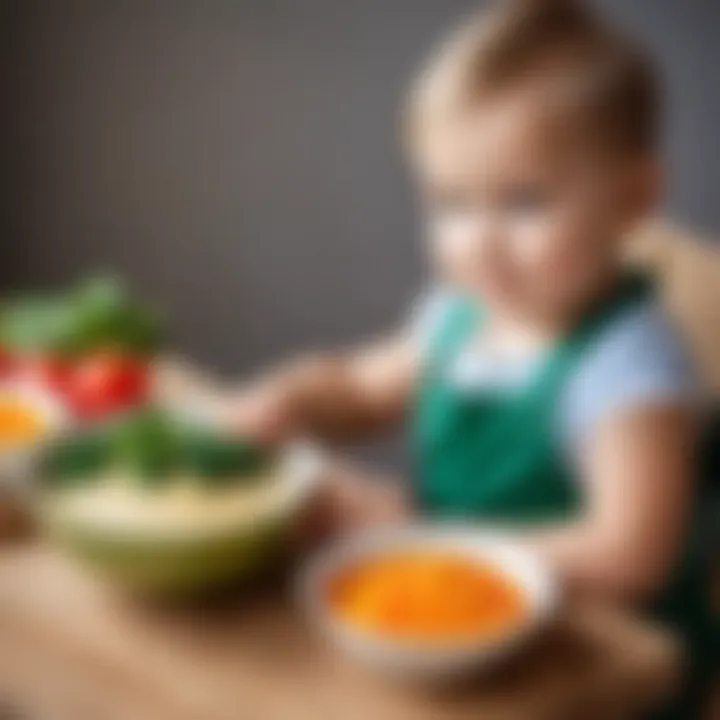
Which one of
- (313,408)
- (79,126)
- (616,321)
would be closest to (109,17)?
(79,126)

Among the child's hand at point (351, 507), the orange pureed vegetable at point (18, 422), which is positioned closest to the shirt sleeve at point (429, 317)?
the child's hand at point (351, 507)

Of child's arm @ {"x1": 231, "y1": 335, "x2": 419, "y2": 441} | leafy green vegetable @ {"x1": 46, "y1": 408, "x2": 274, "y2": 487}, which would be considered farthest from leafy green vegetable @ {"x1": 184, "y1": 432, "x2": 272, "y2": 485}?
child's arm @ {"x1": 231, "y1": 335, "x2": 419, "y2": 441}

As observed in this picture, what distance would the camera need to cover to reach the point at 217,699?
49cm

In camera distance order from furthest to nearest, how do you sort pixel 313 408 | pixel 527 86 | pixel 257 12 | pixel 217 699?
pixel 257 12, pixel 313 408, pixel 527 86, pixel 217 699

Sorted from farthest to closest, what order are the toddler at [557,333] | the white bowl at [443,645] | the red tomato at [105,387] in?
the red tomato at [105,387] < the toddler at [557,333] < the white bowl at [443,645]

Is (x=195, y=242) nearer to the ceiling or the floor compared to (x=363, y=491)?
nearer to the ceiling

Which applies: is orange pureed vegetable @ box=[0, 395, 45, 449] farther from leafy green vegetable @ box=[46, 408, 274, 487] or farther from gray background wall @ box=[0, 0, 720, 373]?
gray background wall @ box=[0, 0, 720, 373]

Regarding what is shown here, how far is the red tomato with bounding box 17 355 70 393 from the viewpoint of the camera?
0.72m

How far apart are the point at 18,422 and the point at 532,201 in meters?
0.28

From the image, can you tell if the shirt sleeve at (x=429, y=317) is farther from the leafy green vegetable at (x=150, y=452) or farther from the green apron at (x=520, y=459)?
the leafy green vegetable at (x=150, y=452)

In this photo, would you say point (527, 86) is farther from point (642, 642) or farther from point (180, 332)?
point (180, 332)

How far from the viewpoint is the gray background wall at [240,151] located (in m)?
0.76

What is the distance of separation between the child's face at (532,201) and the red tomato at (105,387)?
0.63 feet

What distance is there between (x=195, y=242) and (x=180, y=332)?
70mm
